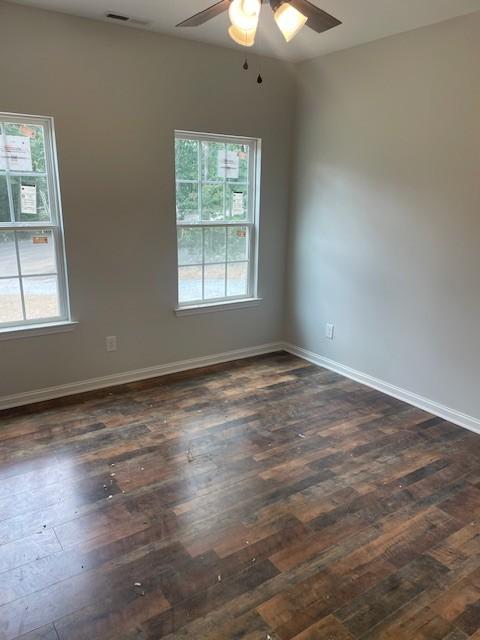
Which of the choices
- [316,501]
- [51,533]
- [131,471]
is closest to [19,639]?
[51,533]

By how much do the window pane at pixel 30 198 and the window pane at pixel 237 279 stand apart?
5.34 ft

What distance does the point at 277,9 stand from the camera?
78.7 inches

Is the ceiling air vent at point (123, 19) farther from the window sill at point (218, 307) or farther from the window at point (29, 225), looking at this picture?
the window sill at point (218, 307)

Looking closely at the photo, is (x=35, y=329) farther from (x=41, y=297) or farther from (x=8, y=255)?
(x=8, y=255)

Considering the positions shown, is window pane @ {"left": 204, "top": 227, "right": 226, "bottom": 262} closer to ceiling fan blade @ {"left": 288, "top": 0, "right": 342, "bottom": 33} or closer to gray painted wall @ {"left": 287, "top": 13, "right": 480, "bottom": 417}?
gray painted wall @ {"left": 287, "top": 13, "right": 480, "bottom": 417}

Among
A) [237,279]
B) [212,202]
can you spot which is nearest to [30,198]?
[212,202]

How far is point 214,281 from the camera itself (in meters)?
4.15

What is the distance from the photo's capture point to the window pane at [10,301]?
3.23 meters

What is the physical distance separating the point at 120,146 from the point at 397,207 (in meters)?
2.10

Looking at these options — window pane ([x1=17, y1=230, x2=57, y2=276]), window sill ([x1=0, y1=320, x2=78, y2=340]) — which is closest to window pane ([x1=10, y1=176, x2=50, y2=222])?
window pane ([x1=17, y1=230, x2=57, y2=276])

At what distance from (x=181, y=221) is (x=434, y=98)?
205cm

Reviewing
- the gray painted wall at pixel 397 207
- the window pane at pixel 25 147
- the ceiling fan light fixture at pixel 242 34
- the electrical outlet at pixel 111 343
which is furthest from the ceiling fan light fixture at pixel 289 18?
the electrical outlet at pixel 111 343

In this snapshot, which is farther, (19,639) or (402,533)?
A: (402,533)

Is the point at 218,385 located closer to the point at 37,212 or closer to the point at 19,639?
the point at 37,212
